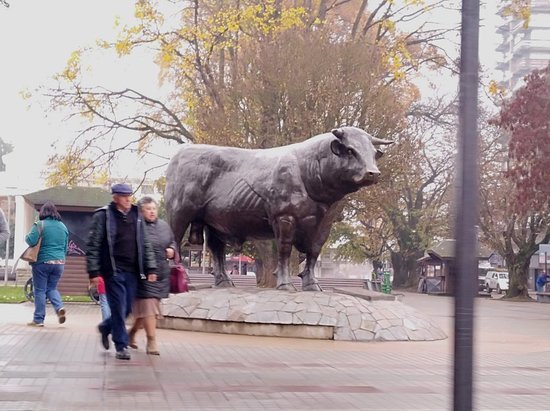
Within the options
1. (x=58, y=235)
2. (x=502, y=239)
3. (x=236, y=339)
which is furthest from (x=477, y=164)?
(x=502, y=239)

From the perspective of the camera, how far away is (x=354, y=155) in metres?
13.6

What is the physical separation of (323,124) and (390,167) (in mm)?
2422

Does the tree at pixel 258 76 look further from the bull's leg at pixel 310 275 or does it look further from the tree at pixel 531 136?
the bull's leg at pixel 310 275

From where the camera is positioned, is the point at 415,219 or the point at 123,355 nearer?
the point at 123,355

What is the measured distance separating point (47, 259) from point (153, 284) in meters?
4.01

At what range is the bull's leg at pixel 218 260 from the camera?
1598cm

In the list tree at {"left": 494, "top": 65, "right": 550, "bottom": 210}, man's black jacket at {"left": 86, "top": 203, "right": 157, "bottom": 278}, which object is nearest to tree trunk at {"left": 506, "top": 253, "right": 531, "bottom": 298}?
tree at {"left": 494, "top": 65, "right": 550, "bottom": 210}

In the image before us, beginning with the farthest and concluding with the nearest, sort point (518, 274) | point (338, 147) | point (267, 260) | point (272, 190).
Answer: point (518, 274)
point (267, 260)
point (272, 190)
point (338, 147)

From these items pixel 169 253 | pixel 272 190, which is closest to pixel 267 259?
pixel 272 190

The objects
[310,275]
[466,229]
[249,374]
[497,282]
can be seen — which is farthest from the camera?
[497,282]

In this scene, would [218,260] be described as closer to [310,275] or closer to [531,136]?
[310,275]

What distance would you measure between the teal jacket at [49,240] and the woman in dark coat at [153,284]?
3285mm

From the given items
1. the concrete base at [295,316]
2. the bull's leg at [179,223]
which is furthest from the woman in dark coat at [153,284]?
the bull's leg at [179,223]

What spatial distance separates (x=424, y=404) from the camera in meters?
7.63
